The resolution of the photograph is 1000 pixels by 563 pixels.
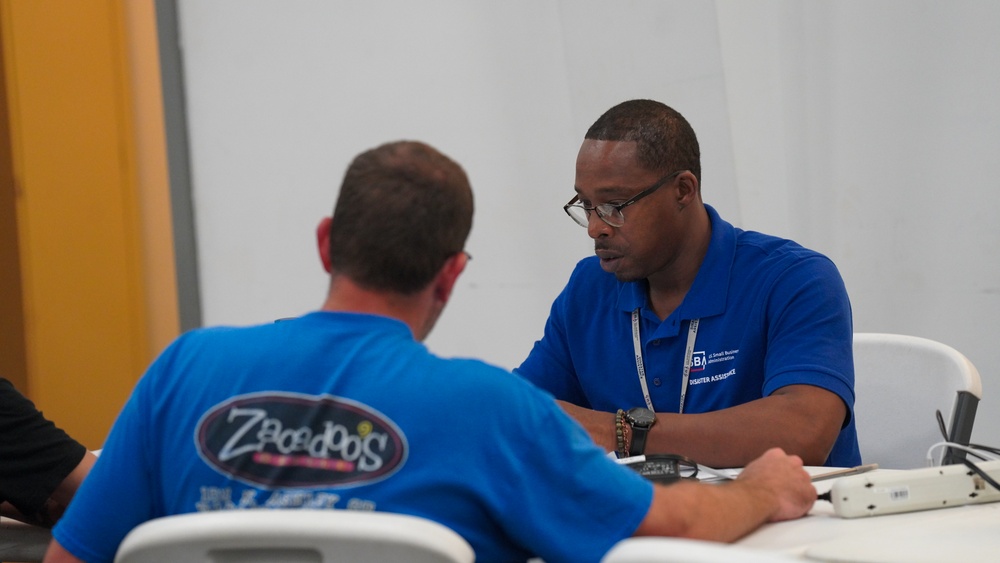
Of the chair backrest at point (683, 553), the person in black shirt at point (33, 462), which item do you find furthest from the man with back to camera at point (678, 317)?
the chair backrest at point (683, 553)

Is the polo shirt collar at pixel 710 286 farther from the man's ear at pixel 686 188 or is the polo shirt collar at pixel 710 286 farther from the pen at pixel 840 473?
the pen at pixel 840 473

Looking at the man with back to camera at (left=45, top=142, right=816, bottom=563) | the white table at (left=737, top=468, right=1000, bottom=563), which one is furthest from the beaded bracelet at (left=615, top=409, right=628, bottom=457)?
the man with back to camera at (left=45, top=142, right=816, bottom=563)

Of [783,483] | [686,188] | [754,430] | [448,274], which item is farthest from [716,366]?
[448,274]

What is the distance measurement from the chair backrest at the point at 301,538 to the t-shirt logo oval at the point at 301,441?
0.31 feet

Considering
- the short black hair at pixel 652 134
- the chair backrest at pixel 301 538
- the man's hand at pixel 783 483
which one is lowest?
the man's hand at pixel 783 483

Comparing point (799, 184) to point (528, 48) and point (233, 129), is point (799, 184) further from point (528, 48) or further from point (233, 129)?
point (233, 129)

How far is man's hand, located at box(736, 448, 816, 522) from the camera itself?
1421mm

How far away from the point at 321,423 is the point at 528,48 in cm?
284

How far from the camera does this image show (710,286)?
2.22 metres

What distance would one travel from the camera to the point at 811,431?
190cm

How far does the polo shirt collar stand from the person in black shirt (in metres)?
1.18

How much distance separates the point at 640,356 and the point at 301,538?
1.35 m

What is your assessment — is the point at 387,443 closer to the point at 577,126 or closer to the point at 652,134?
the point at 652,134

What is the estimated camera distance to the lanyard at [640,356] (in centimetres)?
218
